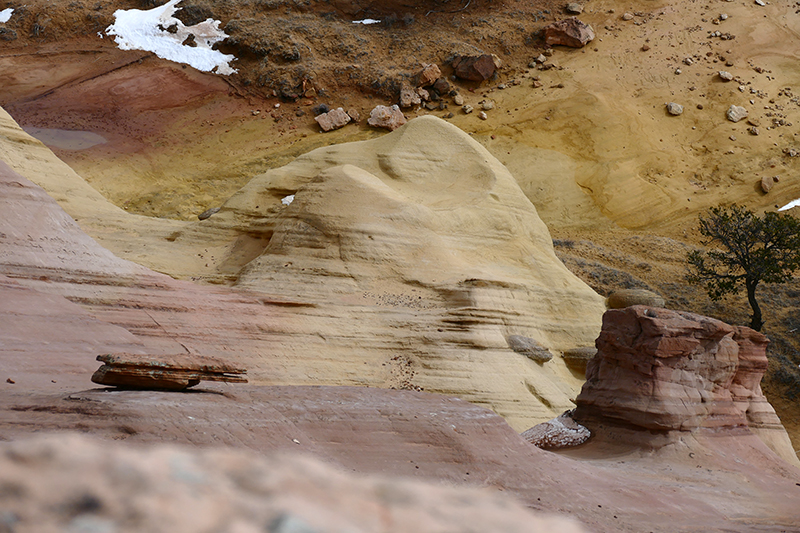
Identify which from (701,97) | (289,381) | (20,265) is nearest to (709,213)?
(701,97)

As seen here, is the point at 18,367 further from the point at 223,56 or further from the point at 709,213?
the point at 223,56

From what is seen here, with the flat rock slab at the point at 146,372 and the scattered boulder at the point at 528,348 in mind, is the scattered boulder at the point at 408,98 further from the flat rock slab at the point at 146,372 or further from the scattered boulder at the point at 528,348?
the flat rock slab at the point at 146,372

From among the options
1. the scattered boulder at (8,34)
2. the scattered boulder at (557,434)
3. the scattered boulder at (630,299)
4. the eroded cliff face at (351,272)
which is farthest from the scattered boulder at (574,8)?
the scattered boulder at (557,434)

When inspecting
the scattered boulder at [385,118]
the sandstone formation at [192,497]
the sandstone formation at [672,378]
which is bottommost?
the scattered boulder at [385,118]

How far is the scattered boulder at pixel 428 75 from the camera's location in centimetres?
2736

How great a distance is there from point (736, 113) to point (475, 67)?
9.84 metres

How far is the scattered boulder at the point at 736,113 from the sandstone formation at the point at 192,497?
88.0 feet

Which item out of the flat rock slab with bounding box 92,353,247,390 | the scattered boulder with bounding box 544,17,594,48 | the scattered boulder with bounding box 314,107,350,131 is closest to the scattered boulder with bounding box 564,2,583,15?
the scattered boulder with bounding box 544,17,594,48

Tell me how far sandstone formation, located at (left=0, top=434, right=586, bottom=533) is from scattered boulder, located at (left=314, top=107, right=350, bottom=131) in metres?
24.0

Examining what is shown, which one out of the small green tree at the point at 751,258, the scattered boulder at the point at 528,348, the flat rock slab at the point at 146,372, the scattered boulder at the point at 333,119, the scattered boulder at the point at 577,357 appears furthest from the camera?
the scattered boulder at the point at 333,119

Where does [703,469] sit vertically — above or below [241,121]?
above

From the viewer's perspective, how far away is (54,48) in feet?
93.6

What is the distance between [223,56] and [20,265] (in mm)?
23073

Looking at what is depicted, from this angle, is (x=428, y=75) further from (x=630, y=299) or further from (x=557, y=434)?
(x=557, y=434)
